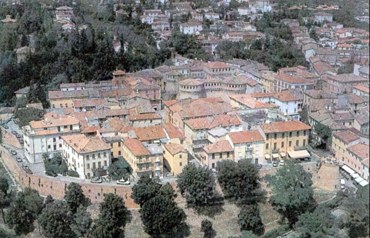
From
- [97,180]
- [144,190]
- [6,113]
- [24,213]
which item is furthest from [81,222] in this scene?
[6,113]

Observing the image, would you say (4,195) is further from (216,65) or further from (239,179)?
(216,65)

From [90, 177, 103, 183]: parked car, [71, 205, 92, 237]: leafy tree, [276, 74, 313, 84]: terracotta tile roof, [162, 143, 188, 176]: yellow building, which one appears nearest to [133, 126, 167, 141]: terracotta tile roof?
[162, 143, 188, 176]: yellow building

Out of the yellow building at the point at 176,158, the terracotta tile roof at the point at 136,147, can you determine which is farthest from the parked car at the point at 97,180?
the yellow building at the point at 176,158

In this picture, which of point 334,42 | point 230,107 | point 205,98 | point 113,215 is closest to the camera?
point 113,215

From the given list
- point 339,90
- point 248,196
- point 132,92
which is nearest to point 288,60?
point 339,90

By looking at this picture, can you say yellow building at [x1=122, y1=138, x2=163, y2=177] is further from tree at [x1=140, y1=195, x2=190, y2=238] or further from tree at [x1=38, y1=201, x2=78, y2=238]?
tree at [x1=38, y1=201, x2=78, y2=238]

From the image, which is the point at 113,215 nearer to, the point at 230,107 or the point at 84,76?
the point at 230,107
